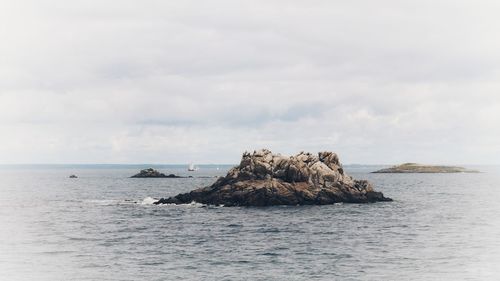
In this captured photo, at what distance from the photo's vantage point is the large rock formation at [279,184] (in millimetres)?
97750

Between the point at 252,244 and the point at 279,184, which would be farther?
the point at 279,184

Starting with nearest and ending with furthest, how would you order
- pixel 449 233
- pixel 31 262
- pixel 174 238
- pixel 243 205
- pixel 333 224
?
1. pixel 31 262
2. pixel 174 238
3. pixel 449 233
4. pixel 333 224
5. pixel 243 205

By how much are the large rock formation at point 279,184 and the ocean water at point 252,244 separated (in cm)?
447

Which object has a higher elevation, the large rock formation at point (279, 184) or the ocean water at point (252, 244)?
the large rock formation at point (279, 184)

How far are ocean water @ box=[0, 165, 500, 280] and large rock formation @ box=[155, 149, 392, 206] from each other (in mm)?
4468

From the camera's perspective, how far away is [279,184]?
99.5 m

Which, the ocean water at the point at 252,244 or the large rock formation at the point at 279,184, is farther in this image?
the large rock formation at the point at 279,184

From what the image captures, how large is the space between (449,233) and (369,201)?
39.2 m

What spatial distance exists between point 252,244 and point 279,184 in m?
41.7

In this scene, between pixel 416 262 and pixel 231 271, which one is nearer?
pixel 231 271

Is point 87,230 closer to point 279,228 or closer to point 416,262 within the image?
point 279,228

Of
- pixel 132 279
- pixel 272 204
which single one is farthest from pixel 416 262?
pixel 272 204

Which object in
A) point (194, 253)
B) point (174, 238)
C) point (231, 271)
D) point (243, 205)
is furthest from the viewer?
point (243, 205)

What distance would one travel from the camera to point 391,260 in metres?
49.6
